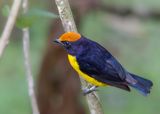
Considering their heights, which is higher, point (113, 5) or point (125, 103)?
point (113, 5)

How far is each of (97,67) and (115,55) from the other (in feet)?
13.0

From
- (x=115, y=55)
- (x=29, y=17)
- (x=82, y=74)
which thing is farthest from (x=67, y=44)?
(x=115, y=55)

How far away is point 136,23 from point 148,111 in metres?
0.97

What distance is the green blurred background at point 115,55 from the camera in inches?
262

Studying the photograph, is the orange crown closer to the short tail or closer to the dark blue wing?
the dark blue wing

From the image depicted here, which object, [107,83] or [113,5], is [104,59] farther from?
[113,5]

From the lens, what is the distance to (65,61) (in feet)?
18.9

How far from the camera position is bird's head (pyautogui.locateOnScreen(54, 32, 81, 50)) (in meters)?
2.66

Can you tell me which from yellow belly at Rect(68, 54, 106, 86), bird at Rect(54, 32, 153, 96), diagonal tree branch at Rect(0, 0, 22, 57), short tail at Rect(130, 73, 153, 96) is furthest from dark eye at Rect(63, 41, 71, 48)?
diagonal tree branch at Rect(0, 0, 22, 57)

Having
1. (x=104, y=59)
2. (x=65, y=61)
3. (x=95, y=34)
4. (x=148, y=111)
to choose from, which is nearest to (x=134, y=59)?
(x=95, y=34)

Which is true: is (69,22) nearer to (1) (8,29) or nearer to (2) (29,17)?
(2) (29,17)

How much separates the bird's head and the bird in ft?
0.18

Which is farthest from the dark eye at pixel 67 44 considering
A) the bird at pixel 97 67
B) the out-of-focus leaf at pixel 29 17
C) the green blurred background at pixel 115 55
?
the green blurred background at pixel 115 55

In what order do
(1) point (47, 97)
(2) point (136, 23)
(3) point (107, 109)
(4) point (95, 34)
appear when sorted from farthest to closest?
(4) point (95, 34) < (3) point (107, 109) < (2) point (136, 23) < (1) point (47, 97)
